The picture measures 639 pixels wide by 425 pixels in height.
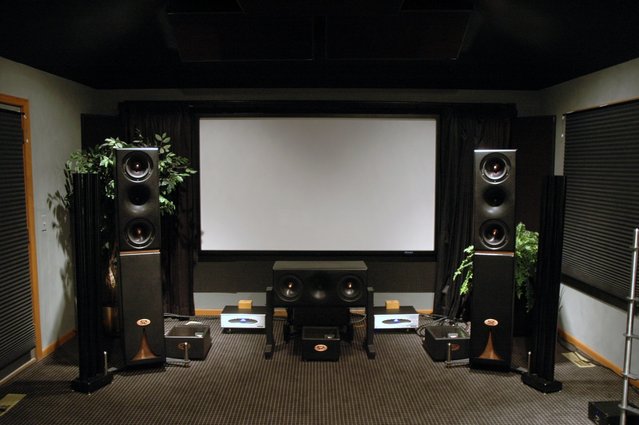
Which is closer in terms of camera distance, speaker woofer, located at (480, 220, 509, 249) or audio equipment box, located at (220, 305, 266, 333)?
speaker woofer, located at (480, 220, 509, 249)

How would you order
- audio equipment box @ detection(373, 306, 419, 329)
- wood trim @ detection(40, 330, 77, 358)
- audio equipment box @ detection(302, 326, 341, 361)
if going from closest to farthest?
audio equipment box @ detection(302, 326, 341, 361) < wood trim @ detection(40, 330, 77, 358) < audio equipment box @ detection(373, 306, 419, 329)

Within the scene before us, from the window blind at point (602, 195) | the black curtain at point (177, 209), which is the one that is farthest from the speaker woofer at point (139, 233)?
the window blind at point (602, 195)

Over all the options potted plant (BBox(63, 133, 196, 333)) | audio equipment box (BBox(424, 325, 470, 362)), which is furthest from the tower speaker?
potted plant (BBox(63, 133, 196, 333))

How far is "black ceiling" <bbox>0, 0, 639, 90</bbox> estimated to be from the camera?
2520mm

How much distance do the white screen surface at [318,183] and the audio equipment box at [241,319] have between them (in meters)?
0.61

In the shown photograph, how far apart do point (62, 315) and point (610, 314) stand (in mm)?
4162

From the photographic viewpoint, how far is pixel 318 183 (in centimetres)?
408

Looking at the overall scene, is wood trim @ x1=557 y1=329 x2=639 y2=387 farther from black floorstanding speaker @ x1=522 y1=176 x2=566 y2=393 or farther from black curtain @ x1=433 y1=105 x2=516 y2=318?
black curtain @ x1=433 y1=105 x2=516 y2=318

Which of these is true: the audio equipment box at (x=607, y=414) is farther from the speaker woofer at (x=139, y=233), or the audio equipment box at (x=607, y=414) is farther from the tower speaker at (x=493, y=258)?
the speaker woofer at (x=139, y=233)

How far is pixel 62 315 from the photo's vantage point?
3.62 meters

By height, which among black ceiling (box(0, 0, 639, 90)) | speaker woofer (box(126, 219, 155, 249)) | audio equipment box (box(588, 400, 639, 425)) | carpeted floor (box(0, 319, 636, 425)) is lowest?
carpeted floor (box(0, 319, 636, 425))

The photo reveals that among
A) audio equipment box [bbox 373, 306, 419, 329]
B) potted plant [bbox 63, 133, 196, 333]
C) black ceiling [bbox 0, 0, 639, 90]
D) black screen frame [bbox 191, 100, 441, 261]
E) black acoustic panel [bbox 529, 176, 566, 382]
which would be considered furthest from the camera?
black screen frame [bbox 191, 100, 441, 261]

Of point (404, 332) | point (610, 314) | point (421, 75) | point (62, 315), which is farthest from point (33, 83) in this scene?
point (610, 314)

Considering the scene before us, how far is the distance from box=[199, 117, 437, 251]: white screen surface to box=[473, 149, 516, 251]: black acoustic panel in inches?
41.7
